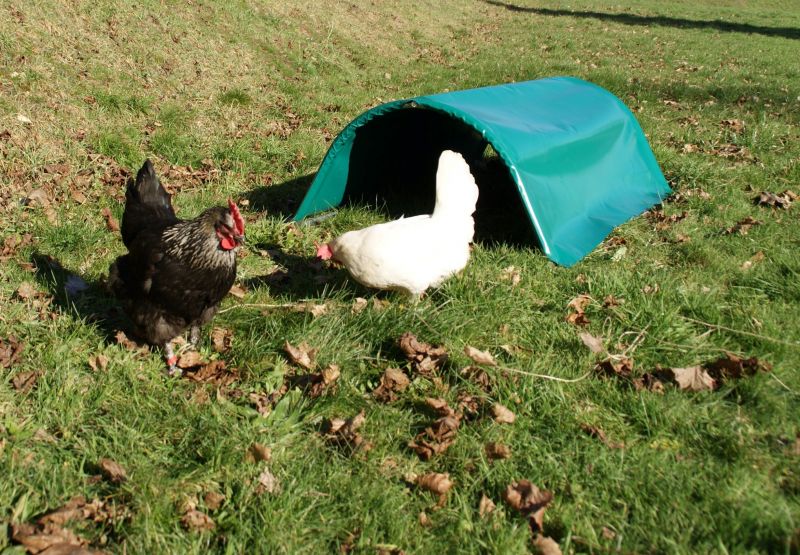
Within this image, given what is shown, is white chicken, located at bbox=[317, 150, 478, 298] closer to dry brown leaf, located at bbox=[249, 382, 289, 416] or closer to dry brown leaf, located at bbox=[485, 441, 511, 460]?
dry brown leaf, located at bbox=[249, 382, 289, 416]

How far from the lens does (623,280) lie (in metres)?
3.99

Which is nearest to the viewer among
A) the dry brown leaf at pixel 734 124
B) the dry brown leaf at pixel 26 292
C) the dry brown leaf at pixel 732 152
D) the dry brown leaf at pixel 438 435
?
the dry brown leaf at pixel 438 435

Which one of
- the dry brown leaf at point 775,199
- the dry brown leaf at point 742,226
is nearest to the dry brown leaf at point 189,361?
the dry brown leaf at point 742,226

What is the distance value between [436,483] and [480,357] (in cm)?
80

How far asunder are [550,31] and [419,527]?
18.2m

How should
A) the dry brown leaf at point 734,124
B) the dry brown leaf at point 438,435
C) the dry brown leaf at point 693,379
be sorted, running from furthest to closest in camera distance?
the dry brown leaf at point 734,124
the dry brown leaf at point 693,379
the dry brown leaf at point 438,435

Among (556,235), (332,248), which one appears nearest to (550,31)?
(556,235)

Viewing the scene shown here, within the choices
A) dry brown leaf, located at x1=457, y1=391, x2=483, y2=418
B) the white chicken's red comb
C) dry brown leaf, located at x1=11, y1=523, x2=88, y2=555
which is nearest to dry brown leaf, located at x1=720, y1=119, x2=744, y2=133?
dry brown leaf, located at x1=457, y1=391, x2=483, y2=418

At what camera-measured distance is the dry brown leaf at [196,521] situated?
228 centimetres

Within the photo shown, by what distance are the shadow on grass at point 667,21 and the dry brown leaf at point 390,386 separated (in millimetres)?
20941

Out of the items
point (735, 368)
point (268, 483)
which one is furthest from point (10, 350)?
point (735, 368)

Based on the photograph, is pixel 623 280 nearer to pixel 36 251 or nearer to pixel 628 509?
pixel 628 509

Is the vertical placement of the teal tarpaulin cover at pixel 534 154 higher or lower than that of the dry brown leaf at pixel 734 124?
higher

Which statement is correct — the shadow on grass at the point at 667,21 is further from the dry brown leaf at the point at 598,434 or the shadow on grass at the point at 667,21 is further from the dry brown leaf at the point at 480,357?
the dry brown leaf at the point at 598,434
